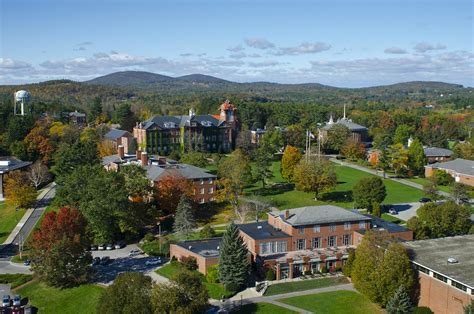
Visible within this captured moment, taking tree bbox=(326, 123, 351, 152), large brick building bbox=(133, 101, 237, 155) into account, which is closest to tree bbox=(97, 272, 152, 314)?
large brick building bbox=(133, 101, 237, 155)

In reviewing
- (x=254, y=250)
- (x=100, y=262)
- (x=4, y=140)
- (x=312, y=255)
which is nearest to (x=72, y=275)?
(x=100, y=262)

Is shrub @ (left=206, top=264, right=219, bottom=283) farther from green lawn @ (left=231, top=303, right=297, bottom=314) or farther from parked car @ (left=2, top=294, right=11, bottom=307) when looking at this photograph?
parked car @ (left=2, top=294, right=11, bottom=307)

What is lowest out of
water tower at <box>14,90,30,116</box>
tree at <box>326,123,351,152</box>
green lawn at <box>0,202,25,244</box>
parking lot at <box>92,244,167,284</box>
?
parking lot at <box>92,244,167,284</box>

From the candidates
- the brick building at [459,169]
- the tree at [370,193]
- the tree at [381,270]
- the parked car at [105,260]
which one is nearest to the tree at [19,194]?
the parked car at [105,260]

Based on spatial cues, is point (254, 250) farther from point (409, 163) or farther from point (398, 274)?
point (409, 163)

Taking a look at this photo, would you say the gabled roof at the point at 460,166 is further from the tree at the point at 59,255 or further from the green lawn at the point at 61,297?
the green lawn at the point at 61,297

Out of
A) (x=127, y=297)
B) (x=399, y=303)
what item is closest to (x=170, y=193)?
(x=127, y=297)

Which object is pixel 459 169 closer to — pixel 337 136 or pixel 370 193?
pixel 337 136
